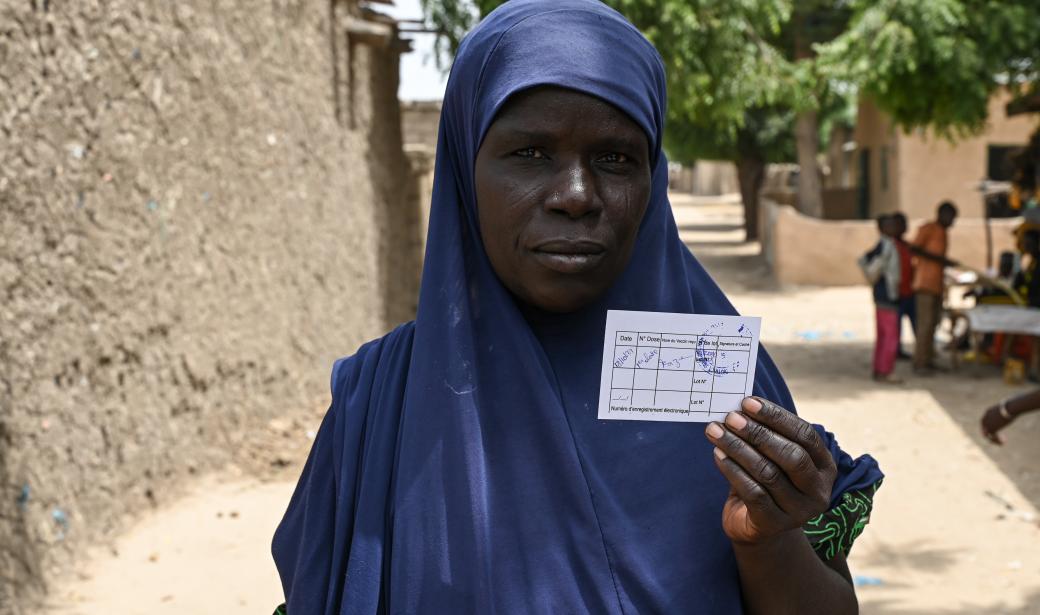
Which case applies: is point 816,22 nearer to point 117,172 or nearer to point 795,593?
point 117,172

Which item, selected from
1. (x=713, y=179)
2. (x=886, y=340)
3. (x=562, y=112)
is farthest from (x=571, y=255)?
(x=713, y=179)

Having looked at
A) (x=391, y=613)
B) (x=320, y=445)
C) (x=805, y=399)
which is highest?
(x=320, y=445)

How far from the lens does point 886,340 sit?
9664mm

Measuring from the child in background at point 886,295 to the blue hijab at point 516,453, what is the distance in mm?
8537

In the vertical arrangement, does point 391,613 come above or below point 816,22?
below

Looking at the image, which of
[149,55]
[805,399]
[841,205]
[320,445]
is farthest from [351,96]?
[841,205]

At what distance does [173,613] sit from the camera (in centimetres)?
443

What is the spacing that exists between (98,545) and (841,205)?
2415cm

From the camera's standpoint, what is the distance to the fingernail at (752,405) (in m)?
1.28

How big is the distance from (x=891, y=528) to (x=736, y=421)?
501cm

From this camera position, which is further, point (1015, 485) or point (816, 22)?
point (816, 22)

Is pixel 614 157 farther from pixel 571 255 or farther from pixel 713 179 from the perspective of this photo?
pixel 713 179

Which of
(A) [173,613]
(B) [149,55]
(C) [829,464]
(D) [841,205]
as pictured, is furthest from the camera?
(D) [841,205]

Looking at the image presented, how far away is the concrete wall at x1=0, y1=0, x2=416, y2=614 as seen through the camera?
4.23 meters
